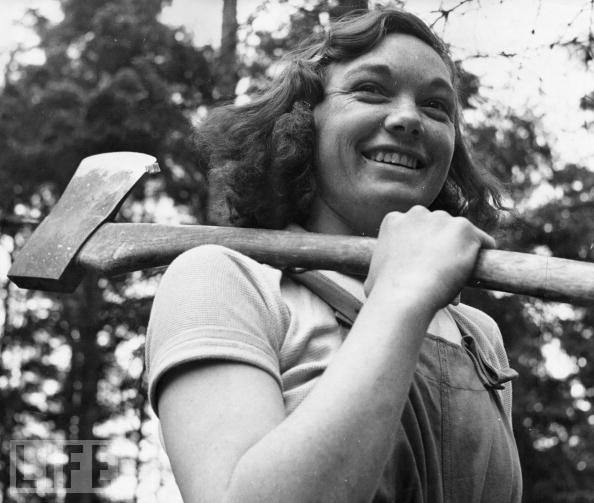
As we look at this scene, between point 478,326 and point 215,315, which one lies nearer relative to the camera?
point 215,315

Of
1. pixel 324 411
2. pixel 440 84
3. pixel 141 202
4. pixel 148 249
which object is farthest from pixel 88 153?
pixel 324 411

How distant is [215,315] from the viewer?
1443mm

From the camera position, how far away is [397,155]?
74.7 inches

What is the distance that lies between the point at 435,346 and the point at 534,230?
4.26 m

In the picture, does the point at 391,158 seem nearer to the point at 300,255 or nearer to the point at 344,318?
the point at 300,255

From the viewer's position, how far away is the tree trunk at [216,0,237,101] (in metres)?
5.75

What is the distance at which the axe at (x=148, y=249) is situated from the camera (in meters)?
1.59

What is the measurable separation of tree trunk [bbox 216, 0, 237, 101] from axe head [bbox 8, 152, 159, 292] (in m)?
3.27

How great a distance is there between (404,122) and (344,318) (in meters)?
0.50

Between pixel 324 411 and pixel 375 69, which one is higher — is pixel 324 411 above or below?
below

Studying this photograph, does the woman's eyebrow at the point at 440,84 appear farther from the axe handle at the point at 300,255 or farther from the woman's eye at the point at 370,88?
the axe handle at the point at 300,255

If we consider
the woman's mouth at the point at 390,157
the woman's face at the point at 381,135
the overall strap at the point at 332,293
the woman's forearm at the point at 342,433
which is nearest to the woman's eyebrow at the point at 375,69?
the woman's face at the point at 381,135

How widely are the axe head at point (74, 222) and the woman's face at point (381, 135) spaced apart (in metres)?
0.57

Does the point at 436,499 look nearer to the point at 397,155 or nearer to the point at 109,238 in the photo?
the point at 397,155
